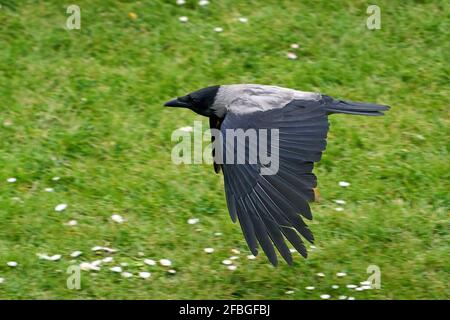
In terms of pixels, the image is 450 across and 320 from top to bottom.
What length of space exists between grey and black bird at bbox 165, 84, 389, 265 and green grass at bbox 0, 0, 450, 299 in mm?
672

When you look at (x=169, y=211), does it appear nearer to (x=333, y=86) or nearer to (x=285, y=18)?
(x=333, y=86)

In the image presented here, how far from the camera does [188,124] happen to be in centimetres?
782

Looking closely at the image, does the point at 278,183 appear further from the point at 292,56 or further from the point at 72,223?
the point at 292,56

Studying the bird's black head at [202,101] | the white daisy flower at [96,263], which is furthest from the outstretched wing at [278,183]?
the white daisy flower at [96,263]

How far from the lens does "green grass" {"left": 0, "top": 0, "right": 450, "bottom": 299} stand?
6328 mm

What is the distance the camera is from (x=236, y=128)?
596cm

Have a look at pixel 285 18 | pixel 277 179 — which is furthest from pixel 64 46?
pixel 277 179

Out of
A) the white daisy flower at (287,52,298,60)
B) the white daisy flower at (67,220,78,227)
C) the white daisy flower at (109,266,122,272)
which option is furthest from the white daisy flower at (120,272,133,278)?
the white daisy flower at (287,52,298,60)

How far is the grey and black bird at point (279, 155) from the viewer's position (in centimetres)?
536

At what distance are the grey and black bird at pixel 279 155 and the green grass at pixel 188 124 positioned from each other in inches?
26.5

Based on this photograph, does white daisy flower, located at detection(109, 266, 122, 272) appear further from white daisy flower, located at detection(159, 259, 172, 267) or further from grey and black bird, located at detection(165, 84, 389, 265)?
grey and black bird, located at detection(165, 84, 389, 265)

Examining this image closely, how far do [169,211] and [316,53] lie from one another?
2.47m

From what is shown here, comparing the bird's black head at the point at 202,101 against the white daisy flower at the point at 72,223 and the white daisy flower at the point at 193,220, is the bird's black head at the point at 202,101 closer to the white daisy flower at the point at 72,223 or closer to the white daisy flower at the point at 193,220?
the white daisy flower at the point at 193,220

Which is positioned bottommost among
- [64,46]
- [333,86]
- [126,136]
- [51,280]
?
[51,280]
